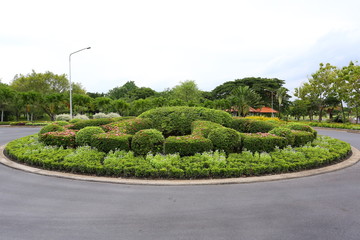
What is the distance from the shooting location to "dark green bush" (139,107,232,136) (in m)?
10.1

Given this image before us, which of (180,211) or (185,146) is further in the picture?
(185,146)

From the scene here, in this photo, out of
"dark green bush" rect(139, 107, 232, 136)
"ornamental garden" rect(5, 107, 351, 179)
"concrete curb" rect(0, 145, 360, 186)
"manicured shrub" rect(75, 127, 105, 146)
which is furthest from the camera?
"dark green bush" rect(139, 107, 232, 136)

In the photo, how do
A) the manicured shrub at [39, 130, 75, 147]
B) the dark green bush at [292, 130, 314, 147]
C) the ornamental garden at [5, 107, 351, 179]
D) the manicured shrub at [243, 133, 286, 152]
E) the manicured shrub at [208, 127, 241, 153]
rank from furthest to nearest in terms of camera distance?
the dark green bush at [292, 130, 314, 147] < the manicured shrub at [39, 130, 75, 147] < the manicured shrub at [243, 133, 286, 152] < the manicured shrub at [208, 127, 241, 153] < the ornamental garden at [5, 107, 351, 179]

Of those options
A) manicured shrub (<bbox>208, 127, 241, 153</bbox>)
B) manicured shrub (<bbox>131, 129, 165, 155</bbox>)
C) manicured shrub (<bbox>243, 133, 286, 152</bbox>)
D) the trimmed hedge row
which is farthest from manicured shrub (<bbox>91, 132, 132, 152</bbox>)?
manicured shrub (<bbox>243, 133, 286, 152</bbox>)

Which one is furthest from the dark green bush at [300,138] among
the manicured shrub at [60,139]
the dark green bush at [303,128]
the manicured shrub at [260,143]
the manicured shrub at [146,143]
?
the manicured shrub at [60,139]

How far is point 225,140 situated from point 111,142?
409 centimetres

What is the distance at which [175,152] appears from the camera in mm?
7270

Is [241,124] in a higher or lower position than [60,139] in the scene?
higher

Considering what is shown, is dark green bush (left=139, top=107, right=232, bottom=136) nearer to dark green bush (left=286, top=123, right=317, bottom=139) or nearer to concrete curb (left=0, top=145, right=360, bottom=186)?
dark green bush (left=286, top=123, right=317, bottom=139)

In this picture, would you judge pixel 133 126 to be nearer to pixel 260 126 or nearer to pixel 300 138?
pixel 260 126

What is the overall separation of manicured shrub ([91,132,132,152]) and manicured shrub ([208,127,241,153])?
304 centimetres

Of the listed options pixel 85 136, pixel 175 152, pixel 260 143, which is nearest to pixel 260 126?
pixel 260 143

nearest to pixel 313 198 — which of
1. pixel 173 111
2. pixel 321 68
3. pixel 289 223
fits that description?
pixel 289 223

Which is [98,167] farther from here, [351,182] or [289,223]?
[351,182]
